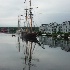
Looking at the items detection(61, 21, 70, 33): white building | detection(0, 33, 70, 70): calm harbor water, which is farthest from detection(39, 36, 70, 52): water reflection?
detection(61, 21, 70, 33): white building

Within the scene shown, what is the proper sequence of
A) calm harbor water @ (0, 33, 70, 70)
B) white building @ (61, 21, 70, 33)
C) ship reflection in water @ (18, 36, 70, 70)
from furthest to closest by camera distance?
white building @ (61, 21, 70, 33) → calm harbor water @ (0, 33, 70, 70) → ship reflection in water @ (18, 36, 70, 70)

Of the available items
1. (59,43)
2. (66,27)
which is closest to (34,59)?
(59,43)

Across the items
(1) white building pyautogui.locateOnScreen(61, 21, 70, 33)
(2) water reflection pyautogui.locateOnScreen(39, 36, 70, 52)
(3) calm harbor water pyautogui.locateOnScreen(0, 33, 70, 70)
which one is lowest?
(2) water reflection pyautogui.locateOnScreen(39, 36, 70, 52)

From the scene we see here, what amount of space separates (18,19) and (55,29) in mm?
26051

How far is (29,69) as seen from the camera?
1678 centimetres

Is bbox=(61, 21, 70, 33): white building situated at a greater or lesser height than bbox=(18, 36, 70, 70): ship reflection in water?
greater

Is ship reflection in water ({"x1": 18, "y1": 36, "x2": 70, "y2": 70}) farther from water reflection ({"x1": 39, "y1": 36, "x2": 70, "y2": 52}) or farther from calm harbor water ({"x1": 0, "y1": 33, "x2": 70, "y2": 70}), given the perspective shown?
water reflection ({"x1": 39, "y1": 36, "x2": 70, "y2": 52})

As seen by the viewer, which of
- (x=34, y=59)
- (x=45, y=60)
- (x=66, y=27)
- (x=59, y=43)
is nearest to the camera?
(x=45, y=60)

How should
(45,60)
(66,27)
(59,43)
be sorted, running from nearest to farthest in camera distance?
(45,60) → (59,43) → (66,27)

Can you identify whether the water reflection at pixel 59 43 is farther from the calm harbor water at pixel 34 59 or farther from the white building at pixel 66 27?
the white building at pixel 66 27

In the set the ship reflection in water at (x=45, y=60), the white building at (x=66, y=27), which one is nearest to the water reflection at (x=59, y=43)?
the ship reflection in water at (x=45, y=60)

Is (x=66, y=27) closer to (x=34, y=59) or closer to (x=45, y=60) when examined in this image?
(x=34, y=59)

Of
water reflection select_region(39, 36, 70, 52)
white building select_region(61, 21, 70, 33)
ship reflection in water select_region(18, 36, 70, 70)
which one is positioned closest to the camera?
ship reflection in water select_region(18, 36, 70, 70)

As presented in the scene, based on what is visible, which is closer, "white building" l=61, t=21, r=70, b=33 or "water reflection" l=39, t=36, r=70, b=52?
"water reflection" l=39, t=36, r=70, b=52
